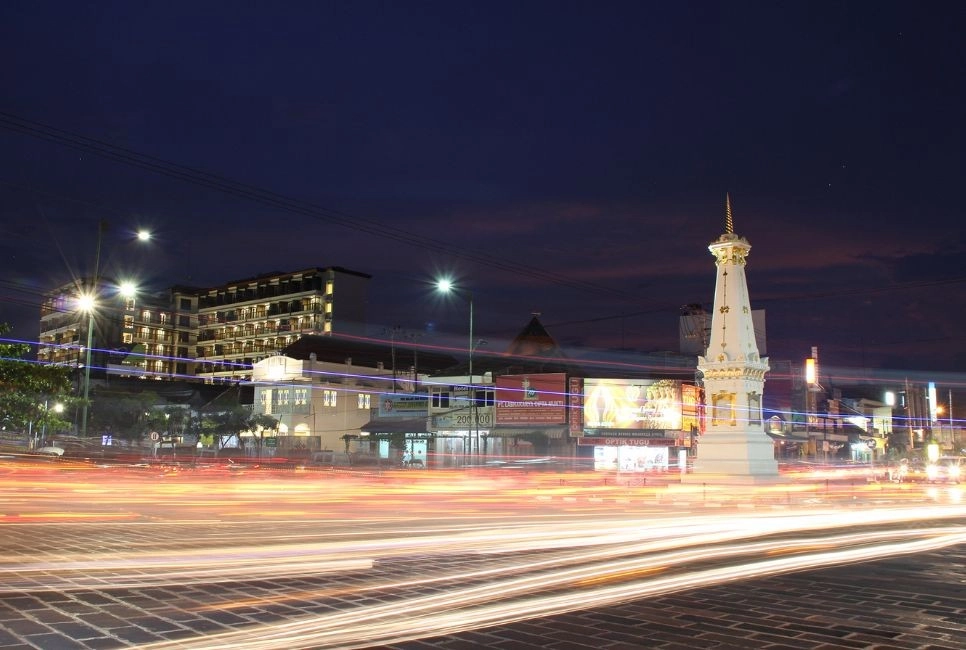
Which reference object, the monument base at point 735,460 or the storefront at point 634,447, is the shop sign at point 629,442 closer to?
the storefront at point 634,447

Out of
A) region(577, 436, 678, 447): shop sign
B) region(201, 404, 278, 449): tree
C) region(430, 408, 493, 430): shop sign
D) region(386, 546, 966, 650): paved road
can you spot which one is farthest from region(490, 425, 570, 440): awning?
region(386, 546, 966, 650): paved road

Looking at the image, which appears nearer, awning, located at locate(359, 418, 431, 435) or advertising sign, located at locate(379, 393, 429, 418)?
awning, located at locate(359, 418, 431, 435)

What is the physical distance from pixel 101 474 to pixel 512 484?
49.2 feet

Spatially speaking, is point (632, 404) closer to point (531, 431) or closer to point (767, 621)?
point (531, 431)

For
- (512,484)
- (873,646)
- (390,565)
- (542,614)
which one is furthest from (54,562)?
(512,484)

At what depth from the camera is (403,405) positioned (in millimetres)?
55969

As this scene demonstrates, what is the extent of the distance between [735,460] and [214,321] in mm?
88162

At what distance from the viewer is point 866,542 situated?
14.2 meters

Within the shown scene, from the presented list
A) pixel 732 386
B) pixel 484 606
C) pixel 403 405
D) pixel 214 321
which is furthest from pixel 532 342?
pixel 484 606

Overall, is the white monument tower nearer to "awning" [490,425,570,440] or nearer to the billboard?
the billboard

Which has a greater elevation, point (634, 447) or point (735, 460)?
point (634, 447)

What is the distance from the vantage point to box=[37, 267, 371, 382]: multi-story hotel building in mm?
92812

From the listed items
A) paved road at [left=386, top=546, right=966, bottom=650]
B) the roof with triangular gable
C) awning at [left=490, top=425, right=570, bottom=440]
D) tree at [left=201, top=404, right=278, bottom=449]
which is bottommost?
paved road at [left=386, top=546, right=966, bottom=650]

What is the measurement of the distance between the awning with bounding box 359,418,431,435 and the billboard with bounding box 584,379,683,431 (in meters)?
10.8
